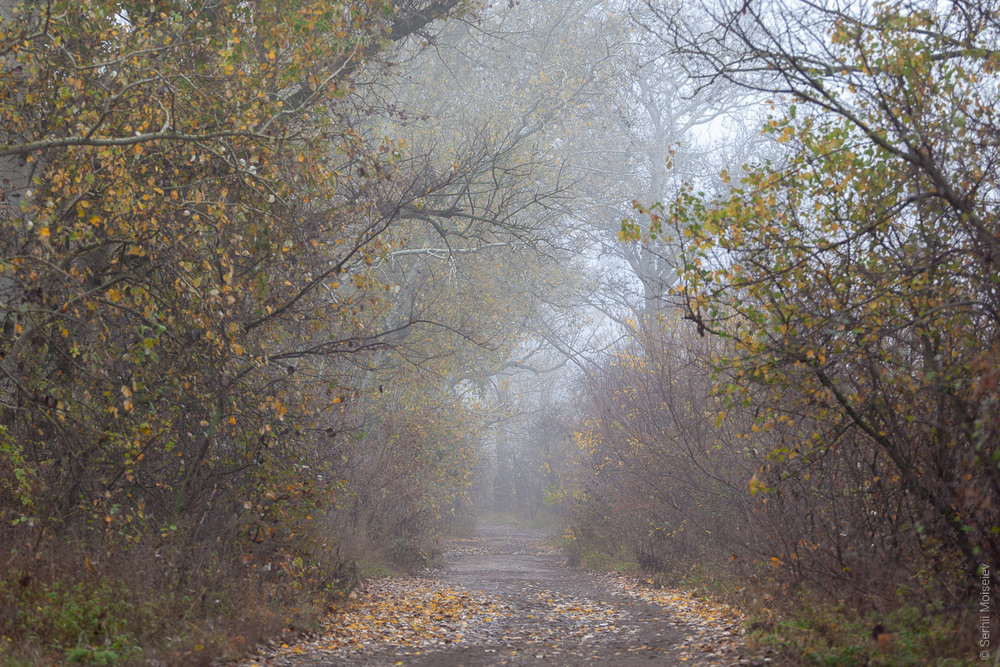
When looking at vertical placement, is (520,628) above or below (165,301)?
below

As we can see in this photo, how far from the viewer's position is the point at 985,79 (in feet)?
22.6

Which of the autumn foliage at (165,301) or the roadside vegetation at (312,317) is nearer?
the roadside vegetation at (312,317)

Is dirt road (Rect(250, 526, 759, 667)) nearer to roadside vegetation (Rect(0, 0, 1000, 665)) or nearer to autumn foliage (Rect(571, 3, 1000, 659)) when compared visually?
roadside vegetation (Rect(0, 0, 1000, 665))

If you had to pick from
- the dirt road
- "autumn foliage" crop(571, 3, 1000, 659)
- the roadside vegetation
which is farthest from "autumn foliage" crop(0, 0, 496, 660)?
"autumn foliage" crop(571, 3, 1000, 659)

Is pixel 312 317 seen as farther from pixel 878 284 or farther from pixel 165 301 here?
pixel 878 284

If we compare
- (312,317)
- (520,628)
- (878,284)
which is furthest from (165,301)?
(878,284)

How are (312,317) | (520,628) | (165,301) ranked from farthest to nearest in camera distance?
(520,628)
(312,317)
(165,301)

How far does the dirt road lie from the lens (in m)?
8.21

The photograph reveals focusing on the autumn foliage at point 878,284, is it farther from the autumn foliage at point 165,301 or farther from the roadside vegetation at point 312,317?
the autumn foliage at point 165,301

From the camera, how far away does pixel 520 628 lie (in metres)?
10.4

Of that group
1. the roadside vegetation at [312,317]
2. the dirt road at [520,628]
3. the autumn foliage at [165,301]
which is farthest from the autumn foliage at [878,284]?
the autumn foliage at [165,301]

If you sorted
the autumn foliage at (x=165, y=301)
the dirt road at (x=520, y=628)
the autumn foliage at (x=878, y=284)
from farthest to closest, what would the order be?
the dirt road at (x=520, y=628)
the autumn foliage at (x=165, y=301)
the autumn foliage at (x=878, y=284)

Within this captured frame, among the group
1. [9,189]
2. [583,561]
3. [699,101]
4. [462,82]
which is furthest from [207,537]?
[699,101]

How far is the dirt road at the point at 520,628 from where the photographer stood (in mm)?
8214
